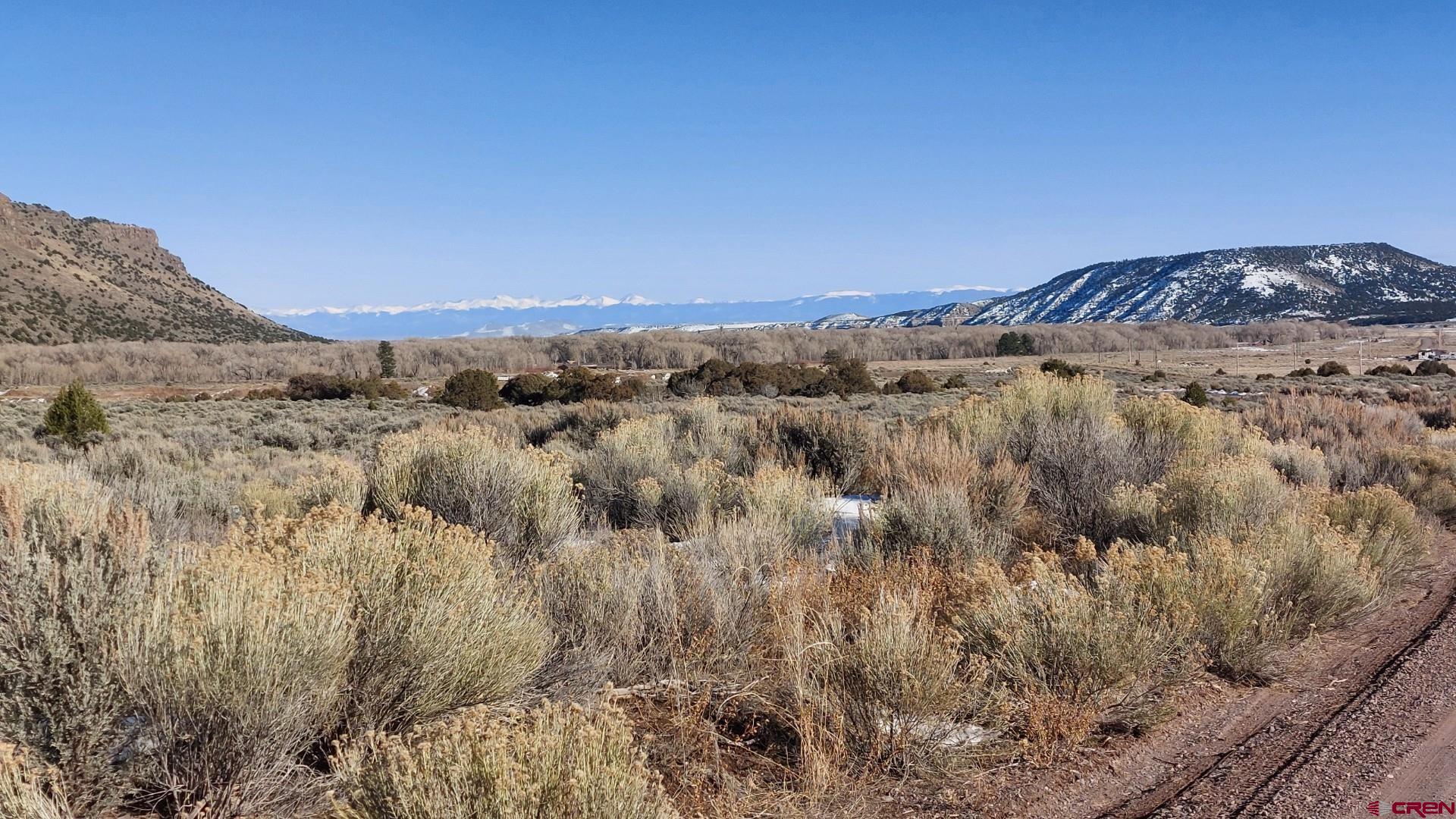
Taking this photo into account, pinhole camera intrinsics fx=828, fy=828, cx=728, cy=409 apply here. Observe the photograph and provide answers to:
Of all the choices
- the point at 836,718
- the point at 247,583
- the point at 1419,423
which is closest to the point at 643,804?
the point at 836,718

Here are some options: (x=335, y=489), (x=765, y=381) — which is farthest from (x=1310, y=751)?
(x=765, y=381)

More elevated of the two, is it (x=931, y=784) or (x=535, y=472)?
(x=535, y=472)

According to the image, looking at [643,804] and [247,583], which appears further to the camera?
[247,583]

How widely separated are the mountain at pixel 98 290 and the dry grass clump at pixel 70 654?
279 feet

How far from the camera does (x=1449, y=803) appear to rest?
155 inches

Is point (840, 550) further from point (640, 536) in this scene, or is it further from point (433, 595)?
point (433, 595)

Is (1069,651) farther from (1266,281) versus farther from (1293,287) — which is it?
(1266,281)

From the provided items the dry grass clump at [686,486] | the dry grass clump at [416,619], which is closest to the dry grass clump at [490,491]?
the dry grass clump at [686,486]

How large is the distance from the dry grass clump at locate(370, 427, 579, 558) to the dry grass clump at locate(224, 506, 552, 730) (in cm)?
262

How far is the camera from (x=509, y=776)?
8.42ft

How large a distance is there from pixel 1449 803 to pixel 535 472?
21.7 feet

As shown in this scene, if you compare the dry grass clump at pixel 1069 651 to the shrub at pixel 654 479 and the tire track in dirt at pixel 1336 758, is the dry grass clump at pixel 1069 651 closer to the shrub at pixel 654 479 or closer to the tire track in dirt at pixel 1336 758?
the tire track in dirt at pixel 1336 758

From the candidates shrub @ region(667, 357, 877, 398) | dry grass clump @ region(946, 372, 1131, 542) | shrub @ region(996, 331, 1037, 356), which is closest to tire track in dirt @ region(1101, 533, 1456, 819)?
dry grass clump @ region(946, 372, 1131, 542)

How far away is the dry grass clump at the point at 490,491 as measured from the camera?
7.41 meters
